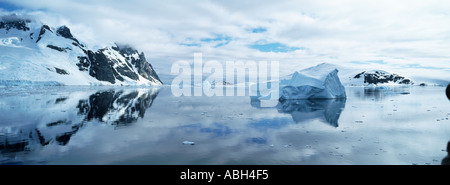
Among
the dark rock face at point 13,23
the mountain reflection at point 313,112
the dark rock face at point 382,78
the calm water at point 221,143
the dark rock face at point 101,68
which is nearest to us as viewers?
the calm water at point 221,143

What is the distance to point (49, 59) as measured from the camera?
96.2 m

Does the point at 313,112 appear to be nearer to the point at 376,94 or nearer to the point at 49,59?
the point at 376,94

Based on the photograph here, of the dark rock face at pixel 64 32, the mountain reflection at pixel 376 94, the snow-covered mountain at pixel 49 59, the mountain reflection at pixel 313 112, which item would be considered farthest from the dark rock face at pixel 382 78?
the dark rock face at pixel 64 32

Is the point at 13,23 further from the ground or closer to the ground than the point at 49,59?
further from the ground

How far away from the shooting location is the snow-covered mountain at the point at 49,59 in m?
72.4

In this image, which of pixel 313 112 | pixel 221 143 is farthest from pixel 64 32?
pixel 221 143

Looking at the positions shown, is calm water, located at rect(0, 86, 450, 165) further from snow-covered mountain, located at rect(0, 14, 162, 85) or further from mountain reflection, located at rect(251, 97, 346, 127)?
snow-covered mountain, located at rect(0, 14, 162, 85)

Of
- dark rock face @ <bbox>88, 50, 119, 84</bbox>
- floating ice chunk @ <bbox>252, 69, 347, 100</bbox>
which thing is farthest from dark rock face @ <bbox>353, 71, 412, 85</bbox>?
dark rock face @ <bbox>88, 50, 119, 84</bbox>

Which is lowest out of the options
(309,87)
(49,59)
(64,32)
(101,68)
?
(309,87)

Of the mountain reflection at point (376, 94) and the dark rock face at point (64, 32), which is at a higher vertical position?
the dark rock face at point (64, 32)

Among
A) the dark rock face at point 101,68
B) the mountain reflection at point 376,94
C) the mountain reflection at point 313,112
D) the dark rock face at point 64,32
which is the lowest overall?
the mountain reflection at point 376,94

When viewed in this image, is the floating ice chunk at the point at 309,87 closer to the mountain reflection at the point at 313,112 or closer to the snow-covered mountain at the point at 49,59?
the mountain reflection at the point at 313,112
